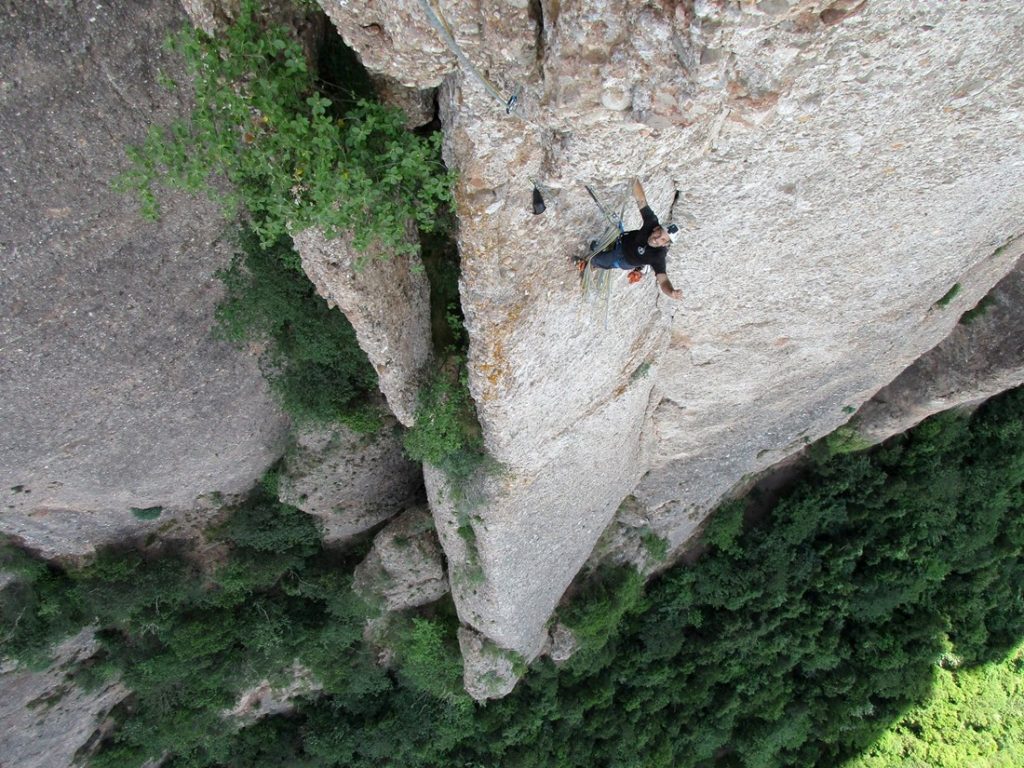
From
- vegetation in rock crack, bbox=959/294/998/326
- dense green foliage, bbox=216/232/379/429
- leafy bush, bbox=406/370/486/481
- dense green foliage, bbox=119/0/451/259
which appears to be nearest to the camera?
dense green foliage, bbox=119/0/451/259

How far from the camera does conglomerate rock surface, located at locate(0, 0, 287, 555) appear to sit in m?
5.46

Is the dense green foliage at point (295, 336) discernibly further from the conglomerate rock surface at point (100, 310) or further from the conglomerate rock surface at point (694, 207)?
the conglomerate rock surface at point (694, 207)

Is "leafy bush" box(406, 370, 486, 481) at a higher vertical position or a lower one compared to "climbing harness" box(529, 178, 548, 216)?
lower

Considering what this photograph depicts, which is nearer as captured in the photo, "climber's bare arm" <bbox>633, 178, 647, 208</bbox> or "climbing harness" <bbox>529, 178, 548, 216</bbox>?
"climbing harness" <bbox>529, 178, 548, 216</bbox>

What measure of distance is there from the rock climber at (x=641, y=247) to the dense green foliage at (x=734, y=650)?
9431mm

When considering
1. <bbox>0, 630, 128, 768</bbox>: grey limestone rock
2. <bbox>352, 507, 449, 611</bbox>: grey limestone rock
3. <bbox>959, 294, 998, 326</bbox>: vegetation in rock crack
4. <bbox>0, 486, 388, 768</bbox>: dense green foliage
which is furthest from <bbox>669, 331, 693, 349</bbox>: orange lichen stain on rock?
<bbox>0, 630, 128, 768</bbox>: grey limestone rock

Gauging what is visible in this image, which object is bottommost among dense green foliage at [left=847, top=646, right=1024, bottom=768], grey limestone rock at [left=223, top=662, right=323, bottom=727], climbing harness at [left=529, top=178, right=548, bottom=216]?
dense green foliage at [left=847, top=646, right=1024, bottom=768]

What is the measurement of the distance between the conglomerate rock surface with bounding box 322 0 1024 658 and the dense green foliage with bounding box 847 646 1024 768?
9.83 m

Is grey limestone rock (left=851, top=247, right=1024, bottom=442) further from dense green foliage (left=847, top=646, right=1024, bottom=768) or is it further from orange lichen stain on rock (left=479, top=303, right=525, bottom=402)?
orange lichen stain on rock (left=479, top=303, right=525, bottom=402)

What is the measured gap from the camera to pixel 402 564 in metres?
11.9

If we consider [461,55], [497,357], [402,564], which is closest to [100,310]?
[497,357]

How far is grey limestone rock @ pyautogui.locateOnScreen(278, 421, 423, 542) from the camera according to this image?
10242mm

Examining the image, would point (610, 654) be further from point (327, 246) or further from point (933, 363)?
point (327, 246)

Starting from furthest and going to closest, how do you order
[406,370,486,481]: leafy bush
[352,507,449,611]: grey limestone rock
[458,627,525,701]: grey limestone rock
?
[458,627,525,701]: grey limestone rock
[352,507,449,611]: grey limestone rock
[406,370,486,481]: leafy bush
